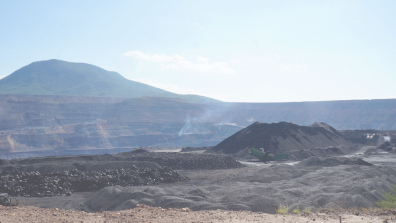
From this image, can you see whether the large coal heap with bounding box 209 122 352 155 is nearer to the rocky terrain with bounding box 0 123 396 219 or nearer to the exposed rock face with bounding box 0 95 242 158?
the rocky terrain with bounding box 0 123 396 219

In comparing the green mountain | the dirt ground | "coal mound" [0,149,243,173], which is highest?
the green mountain

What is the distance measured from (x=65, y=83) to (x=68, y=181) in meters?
167

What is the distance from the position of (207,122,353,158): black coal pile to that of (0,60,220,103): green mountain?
389ft

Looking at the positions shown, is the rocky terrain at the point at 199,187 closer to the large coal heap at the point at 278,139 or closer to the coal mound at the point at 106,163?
the coal mound at the point at 106,163

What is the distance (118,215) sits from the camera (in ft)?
31.6

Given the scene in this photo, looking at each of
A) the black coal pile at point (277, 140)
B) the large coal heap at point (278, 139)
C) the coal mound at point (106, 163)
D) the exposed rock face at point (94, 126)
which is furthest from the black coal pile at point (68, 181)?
the exposed rock face at point (94, 126)

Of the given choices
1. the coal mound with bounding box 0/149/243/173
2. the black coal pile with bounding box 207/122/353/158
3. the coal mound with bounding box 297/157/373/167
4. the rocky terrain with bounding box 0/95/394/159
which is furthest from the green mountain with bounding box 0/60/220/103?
the coal mound with bounding box 297/157/373/167

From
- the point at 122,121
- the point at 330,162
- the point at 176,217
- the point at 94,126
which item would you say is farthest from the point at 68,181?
the point at 122,121

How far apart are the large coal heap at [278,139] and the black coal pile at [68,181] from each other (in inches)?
842

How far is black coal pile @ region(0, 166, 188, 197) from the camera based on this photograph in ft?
57.7

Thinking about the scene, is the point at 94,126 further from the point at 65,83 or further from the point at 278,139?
the point at 65,83

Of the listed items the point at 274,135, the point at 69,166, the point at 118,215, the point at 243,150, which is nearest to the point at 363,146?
the point at 274,135

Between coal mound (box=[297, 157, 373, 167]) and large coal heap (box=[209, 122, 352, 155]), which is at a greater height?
large coal heap (box=[209, 122, 352, 155])

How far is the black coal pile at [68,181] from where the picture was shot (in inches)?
692
